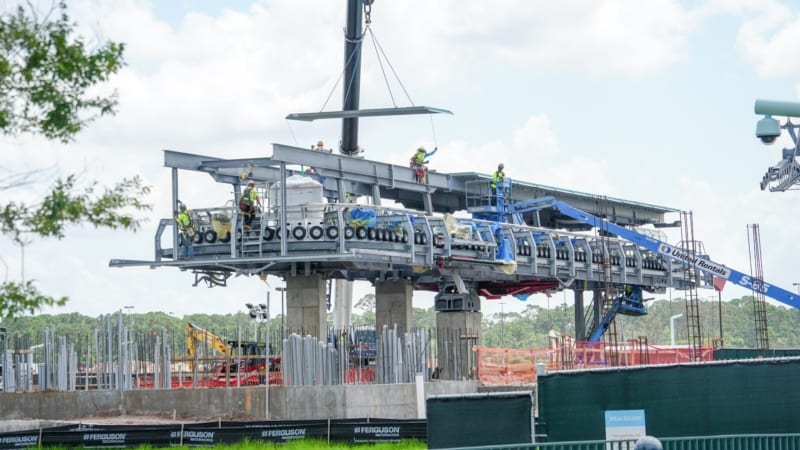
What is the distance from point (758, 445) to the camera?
66.6ft

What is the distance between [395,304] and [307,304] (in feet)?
21.2

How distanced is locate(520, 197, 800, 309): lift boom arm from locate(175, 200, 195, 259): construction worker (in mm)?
15630

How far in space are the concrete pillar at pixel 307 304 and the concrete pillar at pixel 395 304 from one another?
5.83 meters

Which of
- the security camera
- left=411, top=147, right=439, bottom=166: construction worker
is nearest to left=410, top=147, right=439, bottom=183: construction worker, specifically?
left=411, top=147, right=439, bottom=166: construction worker

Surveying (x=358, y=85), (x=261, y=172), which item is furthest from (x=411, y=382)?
(x=358, y=85)

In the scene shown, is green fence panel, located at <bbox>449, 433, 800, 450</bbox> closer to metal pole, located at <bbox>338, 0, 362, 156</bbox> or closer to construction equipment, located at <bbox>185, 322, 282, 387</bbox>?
construction equipment, located at <bbox>185, 322, 282, 387</bbox>

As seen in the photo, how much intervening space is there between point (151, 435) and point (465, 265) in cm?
2227

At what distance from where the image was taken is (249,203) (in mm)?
43844

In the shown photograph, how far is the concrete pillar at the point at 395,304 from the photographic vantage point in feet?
174

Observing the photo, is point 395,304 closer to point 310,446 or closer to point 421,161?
point 421,161

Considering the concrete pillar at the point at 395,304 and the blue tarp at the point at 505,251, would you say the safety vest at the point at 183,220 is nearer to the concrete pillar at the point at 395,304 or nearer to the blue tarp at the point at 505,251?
the concrete pillar at the point at 395,304

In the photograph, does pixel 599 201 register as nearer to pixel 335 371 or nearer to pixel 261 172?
pixel 261 172

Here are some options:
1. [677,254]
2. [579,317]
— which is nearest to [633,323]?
[579,317]

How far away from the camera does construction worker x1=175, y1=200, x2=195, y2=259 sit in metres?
45.2
